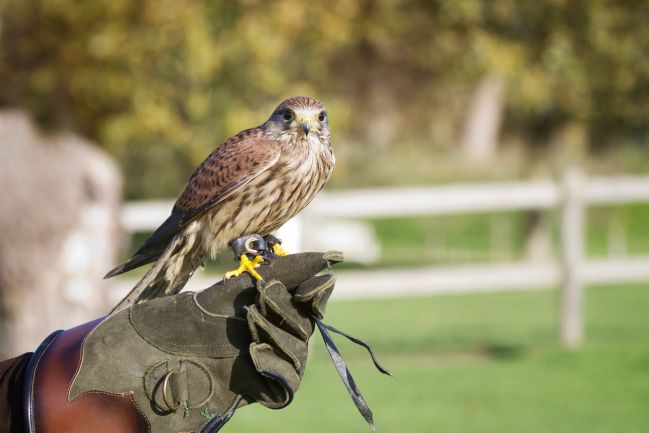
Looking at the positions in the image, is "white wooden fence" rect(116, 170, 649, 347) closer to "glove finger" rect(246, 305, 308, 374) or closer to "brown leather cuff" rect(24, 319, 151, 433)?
"glove finger" rect(246, 305, 308, 374)

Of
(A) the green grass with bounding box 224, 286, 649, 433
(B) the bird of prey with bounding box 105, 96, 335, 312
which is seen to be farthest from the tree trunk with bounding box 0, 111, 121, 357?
(B) the bird of prey with bounding box 105, 96, 335, 312

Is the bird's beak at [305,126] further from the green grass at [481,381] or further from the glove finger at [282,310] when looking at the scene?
the green grass at [481,381]

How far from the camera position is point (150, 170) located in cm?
2175

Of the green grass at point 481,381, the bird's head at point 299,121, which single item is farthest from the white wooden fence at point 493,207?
the bird's head at point 299,121

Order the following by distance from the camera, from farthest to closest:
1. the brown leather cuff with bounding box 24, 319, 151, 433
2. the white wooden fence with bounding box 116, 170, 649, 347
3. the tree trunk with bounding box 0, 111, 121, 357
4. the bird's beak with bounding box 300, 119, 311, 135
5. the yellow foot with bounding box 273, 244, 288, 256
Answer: the white wooden fence with bounding box 116, 170, 649, 347 < the tree trunk with bounding box 0, 111, 121, 357 < the bird's beak with bounding box 300, 119, 311, 135 < the yellow foot with bounding box 273, 244, 288, 256 < the brown leather cuff with bounding box 24, 319, 151, 433

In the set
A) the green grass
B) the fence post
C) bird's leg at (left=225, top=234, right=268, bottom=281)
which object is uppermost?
bird's leg at (left=225, top=234, right=268, bottom=281)

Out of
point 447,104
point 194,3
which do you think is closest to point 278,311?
point 194,3

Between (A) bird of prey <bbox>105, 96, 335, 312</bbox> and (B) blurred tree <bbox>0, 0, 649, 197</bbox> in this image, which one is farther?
(B) blurred tree <bbox>0, 0, 649, 197</bbox>

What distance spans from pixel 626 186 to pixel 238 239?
6.34 metres

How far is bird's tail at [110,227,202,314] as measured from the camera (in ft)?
9.94

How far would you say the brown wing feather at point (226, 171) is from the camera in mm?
3150

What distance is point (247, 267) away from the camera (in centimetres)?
260

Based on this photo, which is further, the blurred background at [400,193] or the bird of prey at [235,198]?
the blurred background at [400,193]

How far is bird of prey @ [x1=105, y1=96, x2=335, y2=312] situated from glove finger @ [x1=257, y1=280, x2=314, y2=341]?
0.66 m
